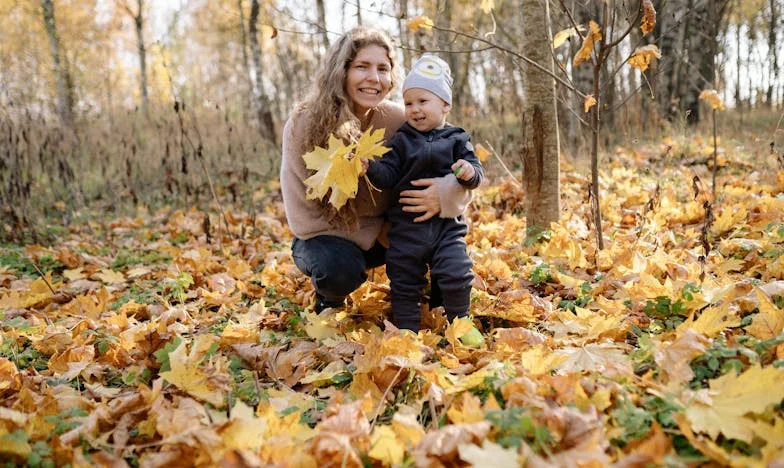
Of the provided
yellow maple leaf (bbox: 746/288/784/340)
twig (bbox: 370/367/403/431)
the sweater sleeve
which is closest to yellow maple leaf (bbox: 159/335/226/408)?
twig (bbox: 370/367/403/431)

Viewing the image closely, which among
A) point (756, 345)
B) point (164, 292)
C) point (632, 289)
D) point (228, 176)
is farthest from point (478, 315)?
point (228, 176)

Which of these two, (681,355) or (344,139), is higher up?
(344,139)

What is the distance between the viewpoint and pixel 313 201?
260 cm

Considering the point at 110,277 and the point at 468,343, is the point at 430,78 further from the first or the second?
the point at 110,277

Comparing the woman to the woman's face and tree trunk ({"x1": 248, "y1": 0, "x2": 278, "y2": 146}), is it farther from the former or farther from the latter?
tree trunk ({"x1": 248, "y1": 0, "x2": 278, "y2": 146})

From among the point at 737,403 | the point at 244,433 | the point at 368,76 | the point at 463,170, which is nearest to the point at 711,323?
the point at 737,403

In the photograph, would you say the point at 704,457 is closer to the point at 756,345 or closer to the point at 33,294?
the point at 756,345

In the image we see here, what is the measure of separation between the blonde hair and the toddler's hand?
18.7 inches

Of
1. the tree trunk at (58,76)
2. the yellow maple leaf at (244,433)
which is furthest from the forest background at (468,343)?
the tree trunk at (58,76)

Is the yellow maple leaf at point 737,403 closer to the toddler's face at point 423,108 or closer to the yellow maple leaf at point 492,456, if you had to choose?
the yellow maple leaf at point 492,456

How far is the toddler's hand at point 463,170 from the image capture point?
2.18m

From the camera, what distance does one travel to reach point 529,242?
328cm

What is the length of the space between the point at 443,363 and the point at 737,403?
0.85 metres

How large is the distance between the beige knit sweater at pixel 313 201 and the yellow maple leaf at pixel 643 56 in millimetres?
1152
